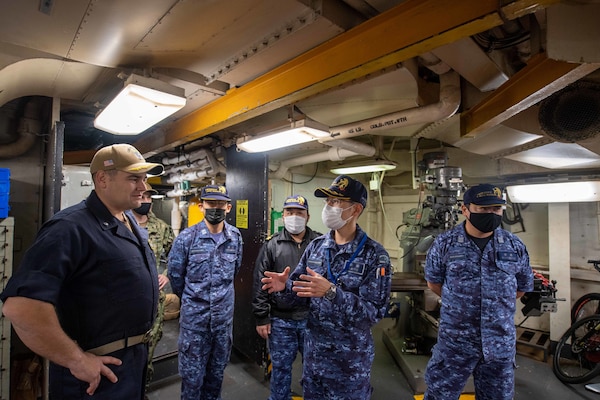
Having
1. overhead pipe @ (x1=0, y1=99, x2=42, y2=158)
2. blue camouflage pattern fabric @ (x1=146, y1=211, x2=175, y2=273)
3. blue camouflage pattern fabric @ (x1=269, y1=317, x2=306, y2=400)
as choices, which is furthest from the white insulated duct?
overhead pipe @ (x1=0, y1=99, x2=42, y2=158)

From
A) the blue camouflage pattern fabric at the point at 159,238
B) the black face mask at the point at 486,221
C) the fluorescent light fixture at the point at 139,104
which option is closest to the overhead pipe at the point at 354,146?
the black face mask at the point at 486,221

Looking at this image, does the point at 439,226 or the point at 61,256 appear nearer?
the point at 61,256

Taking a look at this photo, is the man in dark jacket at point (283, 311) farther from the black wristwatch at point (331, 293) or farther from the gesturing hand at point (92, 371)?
the gesturing hand at point (92, 371)

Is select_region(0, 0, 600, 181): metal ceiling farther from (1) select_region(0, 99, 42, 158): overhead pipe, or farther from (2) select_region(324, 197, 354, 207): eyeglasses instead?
(1) select_region(0, 99, 42, 158): overhead pipe

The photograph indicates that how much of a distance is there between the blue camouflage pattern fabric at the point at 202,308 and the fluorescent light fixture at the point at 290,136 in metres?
1.07

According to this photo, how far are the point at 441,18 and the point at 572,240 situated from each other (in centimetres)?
523

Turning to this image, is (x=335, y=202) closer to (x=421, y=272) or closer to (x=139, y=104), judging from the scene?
(x=139, y=104)

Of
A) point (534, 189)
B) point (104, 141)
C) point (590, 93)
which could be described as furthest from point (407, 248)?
point (104, 141)

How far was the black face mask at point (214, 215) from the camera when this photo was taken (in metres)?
2.99

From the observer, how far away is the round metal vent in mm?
2094

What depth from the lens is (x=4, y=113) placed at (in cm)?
352

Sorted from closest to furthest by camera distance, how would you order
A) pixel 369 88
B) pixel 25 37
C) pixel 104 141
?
pixel 25 37 → pixel 369 88 → pixel 104 141

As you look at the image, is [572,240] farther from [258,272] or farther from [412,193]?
[258,272]

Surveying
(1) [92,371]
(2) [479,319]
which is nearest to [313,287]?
(1) [92,371]
